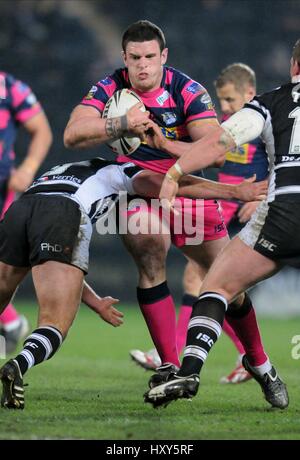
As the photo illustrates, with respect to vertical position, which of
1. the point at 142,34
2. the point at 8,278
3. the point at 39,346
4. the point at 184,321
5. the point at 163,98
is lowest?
the point at 39,346

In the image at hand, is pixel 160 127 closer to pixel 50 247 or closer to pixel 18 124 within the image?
pixel 50 247

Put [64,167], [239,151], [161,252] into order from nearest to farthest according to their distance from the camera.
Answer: [64,167], [161,252], [239,151]

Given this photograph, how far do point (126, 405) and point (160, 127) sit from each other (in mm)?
1701

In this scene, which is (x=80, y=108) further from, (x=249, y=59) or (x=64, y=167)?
(x=249, y=59)

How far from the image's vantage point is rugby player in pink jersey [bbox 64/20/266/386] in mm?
5957

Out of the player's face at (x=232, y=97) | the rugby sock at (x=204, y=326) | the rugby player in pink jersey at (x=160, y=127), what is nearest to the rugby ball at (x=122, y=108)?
the rugby player in pink jersey at (x=160, y=127)

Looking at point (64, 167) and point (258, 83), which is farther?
point (258, 83)

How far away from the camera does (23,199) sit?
17.8 ft

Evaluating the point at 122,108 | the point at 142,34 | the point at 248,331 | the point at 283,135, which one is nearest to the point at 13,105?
the point at 142,34

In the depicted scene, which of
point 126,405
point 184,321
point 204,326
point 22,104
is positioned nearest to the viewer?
point 204,326

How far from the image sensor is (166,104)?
20.0 ft

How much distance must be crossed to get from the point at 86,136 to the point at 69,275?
949 mm
